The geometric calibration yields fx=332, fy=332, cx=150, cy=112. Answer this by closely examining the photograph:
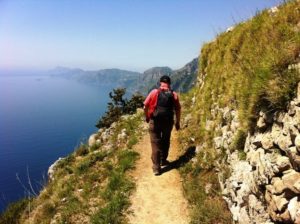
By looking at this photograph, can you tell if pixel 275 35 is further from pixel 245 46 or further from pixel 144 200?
pixel 144 200

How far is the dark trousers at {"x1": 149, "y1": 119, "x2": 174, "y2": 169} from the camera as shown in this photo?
A: 11.8 metres

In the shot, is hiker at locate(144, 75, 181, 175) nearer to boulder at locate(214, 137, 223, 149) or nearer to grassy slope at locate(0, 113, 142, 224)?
grassy slope at locate(0, 113, 142, 224)

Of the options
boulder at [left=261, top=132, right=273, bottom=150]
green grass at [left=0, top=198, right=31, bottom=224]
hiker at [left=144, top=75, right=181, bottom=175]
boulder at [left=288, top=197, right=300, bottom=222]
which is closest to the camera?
boulder at [left=288, top=197, right=300, bottom=222]

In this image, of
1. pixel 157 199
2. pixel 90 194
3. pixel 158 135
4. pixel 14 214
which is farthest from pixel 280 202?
pixel 14 214

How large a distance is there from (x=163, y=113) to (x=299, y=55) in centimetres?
584

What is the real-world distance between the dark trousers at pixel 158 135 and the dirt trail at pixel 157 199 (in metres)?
0.61

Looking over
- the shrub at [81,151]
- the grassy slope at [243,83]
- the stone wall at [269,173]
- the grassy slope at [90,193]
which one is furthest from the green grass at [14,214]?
the stone wall at [269,173]

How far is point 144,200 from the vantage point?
10.5 meters

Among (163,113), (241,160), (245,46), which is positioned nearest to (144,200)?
(163,113)

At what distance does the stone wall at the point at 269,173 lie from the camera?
5.25m

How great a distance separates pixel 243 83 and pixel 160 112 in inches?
152

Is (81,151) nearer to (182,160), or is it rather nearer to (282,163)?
(182,160)

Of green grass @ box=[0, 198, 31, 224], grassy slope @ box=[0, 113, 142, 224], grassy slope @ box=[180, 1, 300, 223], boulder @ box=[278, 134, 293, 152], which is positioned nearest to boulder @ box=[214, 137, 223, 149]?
grassy slope @ box=[180, 1, 300, 223]

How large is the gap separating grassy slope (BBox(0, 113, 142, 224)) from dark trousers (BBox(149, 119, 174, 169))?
1305 millimetres
